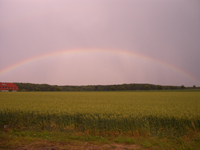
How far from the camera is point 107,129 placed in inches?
335

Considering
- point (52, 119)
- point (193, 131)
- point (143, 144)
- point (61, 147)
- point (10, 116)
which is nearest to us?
point (61, 147)

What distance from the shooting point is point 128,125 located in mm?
8695

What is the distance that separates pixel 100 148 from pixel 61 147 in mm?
1589

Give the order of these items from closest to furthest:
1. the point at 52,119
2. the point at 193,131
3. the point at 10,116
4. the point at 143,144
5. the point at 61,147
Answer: the point at 61,147 < the point at 143,144 < the point at 193,131 < the point at 52,119 < the point at 10,116

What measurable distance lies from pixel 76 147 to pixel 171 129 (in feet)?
18.1

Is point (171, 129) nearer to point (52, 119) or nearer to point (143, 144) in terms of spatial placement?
point (143, 144)

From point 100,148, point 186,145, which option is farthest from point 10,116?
point 186,145

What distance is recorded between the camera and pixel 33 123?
9.96 meters

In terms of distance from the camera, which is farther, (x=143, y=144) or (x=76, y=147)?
(x=143, y=144)

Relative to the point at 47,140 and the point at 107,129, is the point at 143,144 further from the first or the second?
the point at 47,140

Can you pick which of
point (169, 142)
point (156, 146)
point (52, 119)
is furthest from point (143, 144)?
point (52, 119)

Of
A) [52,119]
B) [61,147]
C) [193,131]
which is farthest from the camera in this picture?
[52,119]

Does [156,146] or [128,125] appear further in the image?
[128,125]

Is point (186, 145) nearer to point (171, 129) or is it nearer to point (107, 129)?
point (171, 129)
